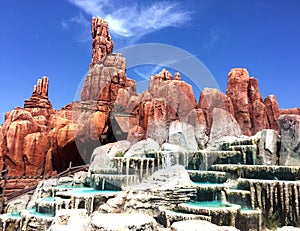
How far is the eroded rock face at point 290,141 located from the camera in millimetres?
12828

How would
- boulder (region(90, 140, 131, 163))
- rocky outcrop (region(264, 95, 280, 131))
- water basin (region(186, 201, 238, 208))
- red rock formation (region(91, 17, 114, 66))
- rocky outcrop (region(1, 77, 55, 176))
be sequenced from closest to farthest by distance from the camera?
1. water basin (region(186, 201, 238, 208))
2. boulder (region(90, 140, 131, 163))
3. rocky outcrop (region(1, 77, 55, 176))
4. rocky outcrop (region(264, 95, 280, 131))
5. red rock formation (region(91, 17, 114, 66))

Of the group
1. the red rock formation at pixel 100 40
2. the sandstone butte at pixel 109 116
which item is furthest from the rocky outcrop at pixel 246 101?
the red rock formation at pixel 100 40

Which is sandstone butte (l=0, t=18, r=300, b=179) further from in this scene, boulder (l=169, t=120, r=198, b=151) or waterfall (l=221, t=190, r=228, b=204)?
waterfall (l=221, t=190, r=228, b=204)

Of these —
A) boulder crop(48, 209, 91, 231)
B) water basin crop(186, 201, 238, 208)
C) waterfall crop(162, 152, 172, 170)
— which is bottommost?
boulder crop(48, 209, 91, 231)

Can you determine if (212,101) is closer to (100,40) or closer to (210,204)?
(100,40)

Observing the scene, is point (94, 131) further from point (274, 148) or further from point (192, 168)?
point (274, 148)

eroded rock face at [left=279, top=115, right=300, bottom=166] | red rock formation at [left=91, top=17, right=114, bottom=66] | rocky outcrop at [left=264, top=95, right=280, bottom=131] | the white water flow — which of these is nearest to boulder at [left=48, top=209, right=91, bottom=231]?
the white water flow

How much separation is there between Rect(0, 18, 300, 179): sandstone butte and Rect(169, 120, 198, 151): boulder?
141 cm

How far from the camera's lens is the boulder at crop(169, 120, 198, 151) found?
61.7 ft

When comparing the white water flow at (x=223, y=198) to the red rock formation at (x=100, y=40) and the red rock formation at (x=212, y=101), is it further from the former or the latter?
the red rock formation at (x=100, y=40)

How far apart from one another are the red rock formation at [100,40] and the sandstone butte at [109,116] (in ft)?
0.93

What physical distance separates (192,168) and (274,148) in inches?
172

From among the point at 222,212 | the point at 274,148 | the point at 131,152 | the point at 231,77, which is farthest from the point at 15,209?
the point at 231,77

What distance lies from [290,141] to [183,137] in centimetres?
749
